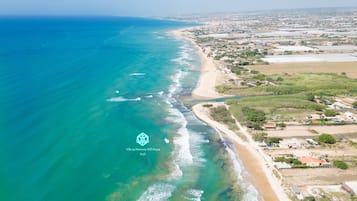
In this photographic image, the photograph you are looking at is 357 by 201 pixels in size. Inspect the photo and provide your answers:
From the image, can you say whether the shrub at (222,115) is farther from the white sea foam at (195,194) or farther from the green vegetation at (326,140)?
the white sea foam at (195,194)

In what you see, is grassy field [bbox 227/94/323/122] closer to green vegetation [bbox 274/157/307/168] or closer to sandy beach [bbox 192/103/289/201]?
sandy beach [bbox 192/103/289/201]

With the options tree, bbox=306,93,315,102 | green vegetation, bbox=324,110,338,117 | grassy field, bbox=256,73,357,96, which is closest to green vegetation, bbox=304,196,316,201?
green vegetation, bbox=324,110,338,117

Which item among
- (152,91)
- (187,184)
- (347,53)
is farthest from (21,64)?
(347,53)

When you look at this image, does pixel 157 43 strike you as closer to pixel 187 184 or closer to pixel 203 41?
pixel 203 41

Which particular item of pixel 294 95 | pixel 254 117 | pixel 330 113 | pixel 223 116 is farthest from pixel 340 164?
pixel 294 95

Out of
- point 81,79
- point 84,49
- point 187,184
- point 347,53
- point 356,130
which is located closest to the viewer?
point 187,184

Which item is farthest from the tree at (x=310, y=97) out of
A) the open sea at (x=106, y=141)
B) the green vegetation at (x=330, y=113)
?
the open sea at (x=106, y=141)

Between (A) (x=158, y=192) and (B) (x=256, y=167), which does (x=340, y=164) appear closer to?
(B) (x=256, y=167)
